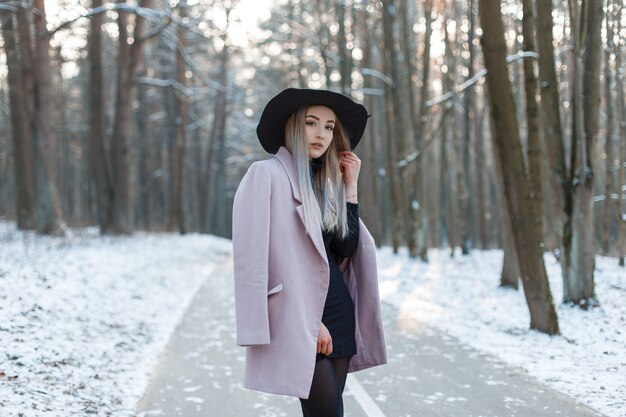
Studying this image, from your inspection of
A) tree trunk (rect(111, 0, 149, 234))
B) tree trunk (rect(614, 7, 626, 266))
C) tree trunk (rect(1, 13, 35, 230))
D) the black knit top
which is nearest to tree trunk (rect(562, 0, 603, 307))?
tree trunk (rect(614, 7, 626, 266))

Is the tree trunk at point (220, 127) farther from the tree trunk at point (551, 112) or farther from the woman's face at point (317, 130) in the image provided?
the woman's face at point (317, 130)

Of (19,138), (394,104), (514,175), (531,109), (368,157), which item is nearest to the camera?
(514,175)

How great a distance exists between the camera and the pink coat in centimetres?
322

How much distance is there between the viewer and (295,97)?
352 centimetres

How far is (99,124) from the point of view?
77.0 ft

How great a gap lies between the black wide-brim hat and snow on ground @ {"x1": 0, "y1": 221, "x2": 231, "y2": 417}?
122 inches

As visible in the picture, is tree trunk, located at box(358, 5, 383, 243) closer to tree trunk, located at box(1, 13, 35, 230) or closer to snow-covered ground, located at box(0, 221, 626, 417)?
snow-covered ground, located at box(0, 221, 626, 417)

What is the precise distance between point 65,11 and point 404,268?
501 inches

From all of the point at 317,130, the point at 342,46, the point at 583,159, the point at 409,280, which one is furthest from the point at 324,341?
the point at 342,46

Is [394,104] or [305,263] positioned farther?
[394,104]

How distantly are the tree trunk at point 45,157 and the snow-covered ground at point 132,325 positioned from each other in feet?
5.10

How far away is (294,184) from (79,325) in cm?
633

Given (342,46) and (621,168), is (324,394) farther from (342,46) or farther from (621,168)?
(342,46)

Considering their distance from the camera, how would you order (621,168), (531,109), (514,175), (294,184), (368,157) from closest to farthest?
(294,184), (514,175), (531,109), (621,168), (368,157)
